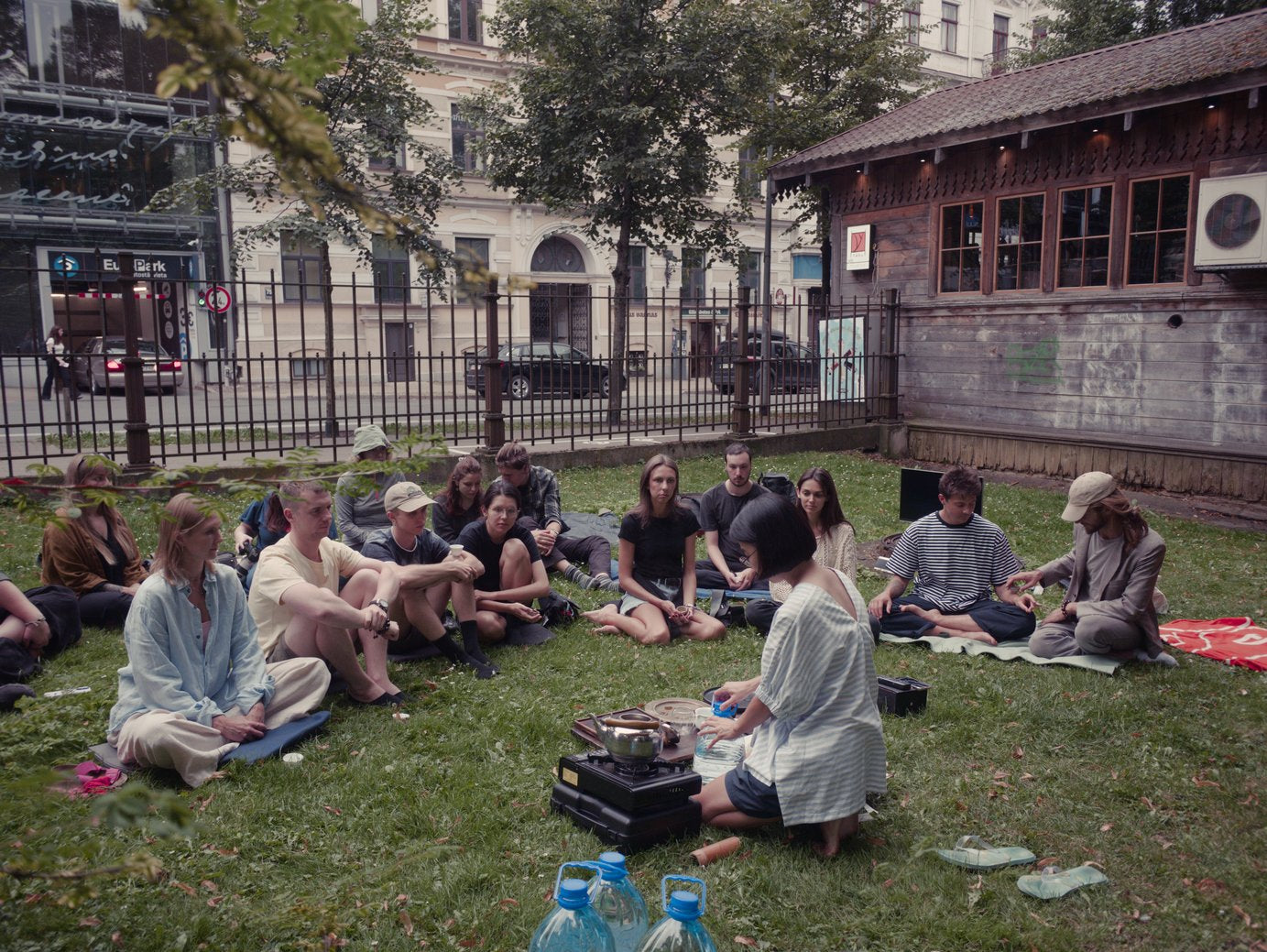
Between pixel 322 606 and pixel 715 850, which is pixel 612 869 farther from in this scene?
pixel 322 606

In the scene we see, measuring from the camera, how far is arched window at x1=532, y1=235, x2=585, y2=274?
35406 millimetres

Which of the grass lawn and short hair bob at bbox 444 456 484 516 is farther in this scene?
short hair bob at bbox 444 456 484 516

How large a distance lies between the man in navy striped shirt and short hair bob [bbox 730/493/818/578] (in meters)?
3.34

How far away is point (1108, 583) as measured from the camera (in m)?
6.39

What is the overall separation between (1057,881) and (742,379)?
38.4 feet

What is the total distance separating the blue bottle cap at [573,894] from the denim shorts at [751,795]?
1.37 meters

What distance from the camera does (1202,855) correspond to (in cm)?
409

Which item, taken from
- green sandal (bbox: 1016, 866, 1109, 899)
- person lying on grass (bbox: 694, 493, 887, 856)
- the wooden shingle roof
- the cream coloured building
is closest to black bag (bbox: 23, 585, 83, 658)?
person lying on grass (bbox: 694, 493, 887, 856)

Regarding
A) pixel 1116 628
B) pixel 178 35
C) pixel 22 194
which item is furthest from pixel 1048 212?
pixel 22 194

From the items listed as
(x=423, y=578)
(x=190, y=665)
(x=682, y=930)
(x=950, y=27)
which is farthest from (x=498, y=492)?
(x=950, y=27)

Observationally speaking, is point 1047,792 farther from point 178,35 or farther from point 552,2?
point 552,2

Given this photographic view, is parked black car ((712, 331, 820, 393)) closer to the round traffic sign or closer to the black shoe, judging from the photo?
the round traffic sign

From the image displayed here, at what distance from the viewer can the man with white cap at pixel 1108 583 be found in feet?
20.3

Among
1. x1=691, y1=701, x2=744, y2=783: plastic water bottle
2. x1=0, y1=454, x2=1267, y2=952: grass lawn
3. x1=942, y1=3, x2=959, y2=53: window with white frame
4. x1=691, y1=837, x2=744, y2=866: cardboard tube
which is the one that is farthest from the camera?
x1=942, y1=3, x2=959, y2=53: window with white frame
